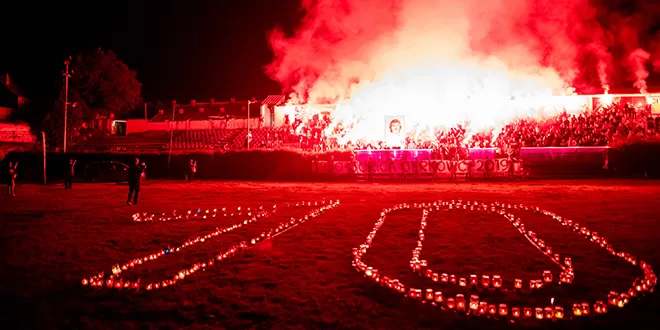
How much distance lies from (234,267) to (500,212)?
9.16 meters

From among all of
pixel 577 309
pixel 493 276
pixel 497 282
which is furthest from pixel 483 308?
pixel 493 276

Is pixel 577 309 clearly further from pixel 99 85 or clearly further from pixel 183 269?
pixel 99 85

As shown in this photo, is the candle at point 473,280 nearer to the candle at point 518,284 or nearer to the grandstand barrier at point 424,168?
the candle at point 518,284

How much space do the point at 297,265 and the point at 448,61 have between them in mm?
31020

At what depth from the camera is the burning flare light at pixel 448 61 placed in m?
36.2

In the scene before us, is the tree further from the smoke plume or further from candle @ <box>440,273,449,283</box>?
candle @ <box>440,273,449,283</box>

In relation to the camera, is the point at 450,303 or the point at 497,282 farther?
the point at 497,282

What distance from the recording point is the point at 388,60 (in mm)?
A: 37406

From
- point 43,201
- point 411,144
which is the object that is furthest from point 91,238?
point 411,144

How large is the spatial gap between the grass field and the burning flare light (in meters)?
21.3

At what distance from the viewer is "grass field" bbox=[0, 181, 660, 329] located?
634 cm

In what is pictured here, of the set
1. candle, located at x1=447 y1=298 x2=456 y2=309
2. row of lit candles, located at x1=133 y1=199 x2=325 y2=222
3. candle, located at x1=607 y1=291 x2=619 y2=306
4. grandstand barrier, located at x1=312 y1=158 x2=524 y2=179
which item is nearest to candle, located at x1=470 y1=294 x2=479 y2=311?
candle, located at x1=447 y1=298 x2=456 y2=309

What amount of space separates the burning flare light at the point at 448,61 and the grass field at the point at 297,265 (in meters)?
21.3

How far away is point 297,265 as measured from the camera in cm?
894
